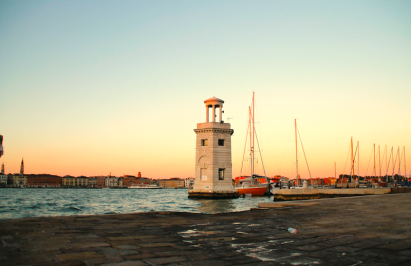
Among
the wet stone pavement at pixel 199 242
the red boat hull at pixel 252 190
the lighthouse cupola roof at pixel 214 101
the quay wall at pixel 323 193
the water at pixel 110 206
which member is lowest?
the water at pixel 110 206

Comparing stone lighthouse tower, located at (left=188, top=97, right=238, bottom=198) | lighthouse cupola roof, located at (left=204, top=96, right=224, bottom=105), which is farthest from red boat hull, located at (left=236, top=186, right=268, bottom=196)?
lighthouse cupola roof, located at (left=204, top=96, right=224, bottom=105)

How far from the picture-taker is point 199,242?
5418 mm

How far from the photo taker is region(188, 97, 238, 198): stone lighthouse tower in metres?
41.1

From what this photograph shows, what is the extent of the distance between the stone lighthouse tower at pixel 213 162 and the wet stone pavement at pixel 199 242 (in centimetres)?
3323

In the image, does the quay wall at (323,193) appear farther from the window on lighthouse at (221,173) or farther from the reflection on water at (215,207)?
the window on lighthouse at (221,173)

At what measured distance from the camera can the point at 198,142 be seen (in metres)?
42.8

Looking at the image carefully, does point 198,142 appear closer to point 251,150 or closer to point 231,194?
point 231,194

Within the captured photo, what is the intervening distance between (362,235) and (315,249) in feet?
5.81

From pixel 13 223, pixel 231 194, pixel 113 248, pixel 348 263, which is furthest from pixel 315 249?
pixel 231 194

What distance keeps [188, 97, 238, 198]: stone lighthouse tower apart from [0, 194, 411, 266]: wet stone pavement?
33232mm

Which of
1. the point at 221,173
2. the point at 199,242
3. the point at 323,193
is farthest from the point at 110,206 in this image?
the point at 199,242

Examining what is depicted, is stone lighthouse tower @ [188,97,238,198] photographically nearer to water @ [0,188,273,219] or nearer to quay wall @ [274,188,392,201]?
water @ [0,188,273,219]

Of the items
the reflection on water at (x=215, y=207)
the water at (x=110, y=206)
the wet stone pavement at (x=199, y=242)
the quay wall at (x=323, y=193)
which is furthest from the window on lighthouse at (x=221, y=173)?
the wet stone pavement at (x=199, y=242)

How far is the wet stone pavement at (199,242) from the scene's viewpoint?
421 centimetres
